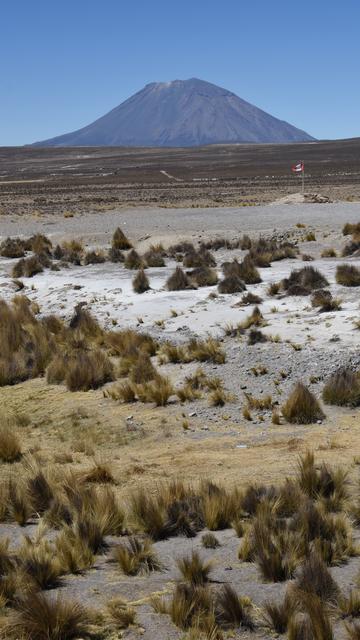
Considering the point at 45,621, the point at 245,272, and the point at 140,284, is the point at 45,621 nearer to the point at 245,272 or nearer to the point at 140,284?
the point at 140,284

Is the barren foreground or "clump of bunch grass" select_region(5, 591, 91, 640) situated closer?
"clump of bunch grass" select_region(5, 591, 91, 640)

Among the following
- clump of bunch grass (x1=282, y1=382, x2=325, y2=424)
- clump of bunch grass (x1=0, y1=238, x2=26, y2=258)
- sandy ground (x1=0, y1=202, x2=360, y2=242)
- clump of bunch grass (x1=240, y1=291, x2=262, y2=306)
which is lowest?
clump of bunch grass (x1=282, y1=382, x2=325, y2=424)

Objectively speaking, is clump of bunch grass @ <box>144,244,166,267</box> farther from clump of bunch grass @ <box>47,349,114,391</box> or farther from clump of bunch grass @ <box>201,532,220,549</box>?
clump of bunch grass @ <box>201,532,220,549</box>

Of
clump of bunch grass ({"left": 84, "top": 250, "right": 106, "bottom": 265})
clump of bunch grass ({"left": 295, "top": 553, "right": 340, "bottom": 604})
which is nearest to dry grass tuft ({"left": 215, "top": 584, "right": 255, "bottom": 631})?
clump of bunch grass ({"left": 295, "top": 553, "right": 340, "bottom": 604})

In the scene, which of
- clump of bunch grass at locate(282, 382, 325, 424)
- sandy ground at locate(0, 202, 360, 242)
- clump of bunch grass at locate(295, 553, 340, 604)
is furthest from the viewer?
sandy ground at locate(0, 202, 360, 242)

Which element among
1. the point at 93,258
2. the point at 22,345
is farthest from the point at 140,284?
the point at 93,258

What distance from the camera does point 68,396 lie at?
12.7 m

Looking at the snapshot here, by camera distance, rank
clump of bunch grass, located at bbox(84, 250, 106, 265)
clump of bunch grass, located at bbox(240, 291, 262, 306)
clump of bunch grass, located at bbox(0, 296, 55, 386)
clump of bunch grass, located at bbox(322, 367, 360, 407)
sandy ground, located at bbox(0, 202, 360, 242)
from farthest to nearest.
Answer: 1. sandy ground, located at bbox(0, 202, 360, 242)
2. clump of bunch grass, located at bbox(84, 250, 106, 265)
3. clump of bunch grass, located at bbox(240, 291, 262, 306)
4. clump of bunch grass, located at bbox(0, 296, 55, 386)
5. clump of bunch grass, located at bbox(322, 367, 360, 407)

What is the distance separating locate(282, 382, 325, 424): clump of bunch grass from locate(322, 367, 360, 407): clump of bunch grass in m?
0.31

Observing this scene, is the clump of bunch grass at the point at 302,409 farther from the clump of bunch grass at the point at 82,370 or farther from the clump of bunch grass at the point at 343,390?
the clump of bunch grass at the point at 82,370

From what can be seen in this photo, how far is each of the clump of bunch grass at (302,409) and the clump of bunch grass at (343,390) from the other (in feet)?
1.02

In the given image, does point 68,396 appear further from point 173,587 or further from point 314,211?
point 314,211

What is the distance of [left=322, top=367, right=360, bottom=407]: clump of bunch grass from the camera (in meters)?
10.7

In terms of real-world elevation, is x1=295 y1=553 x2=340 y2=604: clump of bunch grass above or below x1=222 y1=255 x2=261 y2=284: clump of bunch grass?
below
